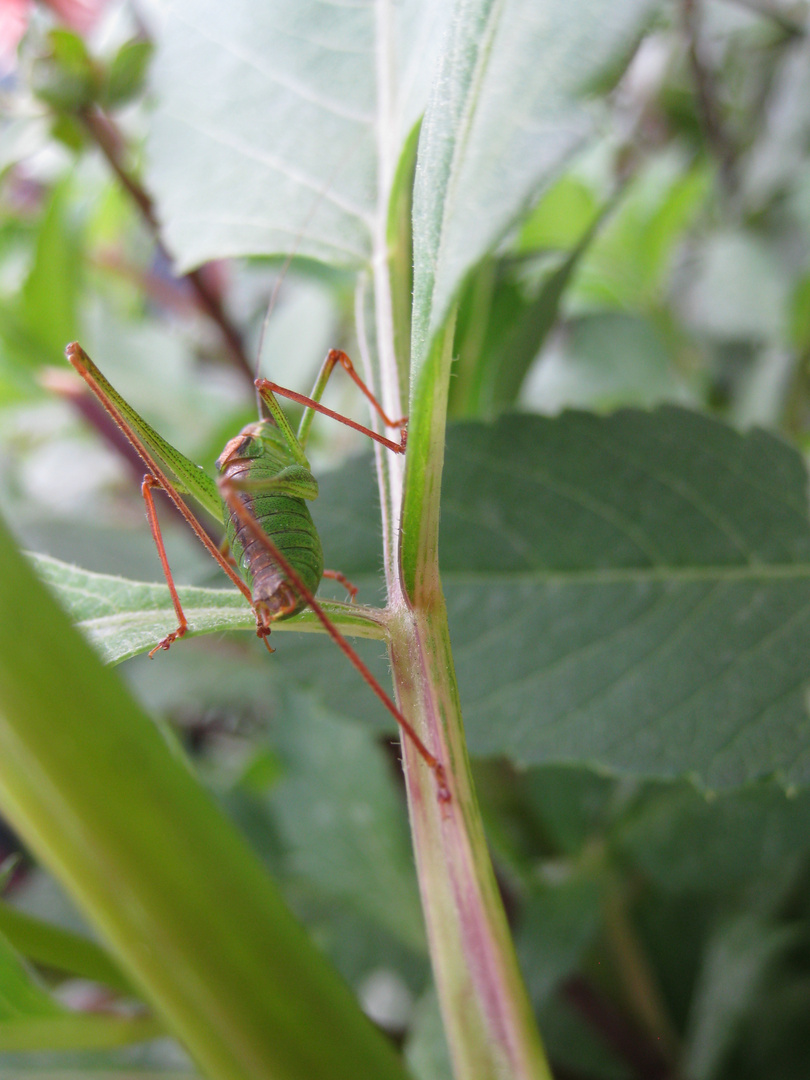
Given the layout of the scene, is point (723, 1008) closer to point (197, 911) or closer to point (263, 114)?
point (197, 911)

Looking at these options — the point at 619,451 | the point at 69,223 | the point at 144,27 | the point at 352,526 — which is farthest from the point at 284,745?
the point at 144,27

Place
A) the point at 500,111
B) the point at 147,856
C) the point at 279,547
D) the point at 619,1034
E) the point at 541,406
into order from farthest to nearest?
1. the point at 541,406
2. the point at 619,1034
3. the point at 279,547
4. the point at 500,111
5. the point at 147,856

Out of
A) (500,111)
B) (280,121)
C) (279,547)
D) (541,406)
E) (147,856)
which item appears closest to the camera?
(147,856)

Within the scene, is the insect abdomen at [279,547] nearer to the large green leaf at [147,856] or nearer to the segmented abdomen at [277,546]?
the segmented abdomen at [277,546]

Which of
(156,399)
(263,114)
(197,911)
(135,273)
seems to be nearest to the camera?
(197,911)

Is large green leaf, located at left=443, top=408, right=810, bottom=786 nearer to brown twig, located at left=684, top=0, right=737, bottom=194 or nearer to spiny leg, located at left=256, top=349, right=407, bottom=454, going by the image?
spiny leg, located at left=256, top=349, right=407, bottom=454

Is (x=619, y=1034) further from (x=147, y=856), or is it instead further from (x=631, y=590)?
(x=147, y=856)

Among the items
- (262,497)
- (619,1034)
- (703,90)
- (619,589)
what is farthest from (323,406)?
(703,90)

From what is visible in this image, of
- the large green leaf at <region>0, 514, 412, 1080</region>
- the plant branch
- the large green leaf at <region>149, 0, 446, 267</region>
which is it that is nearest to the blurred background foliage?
the plant branch
